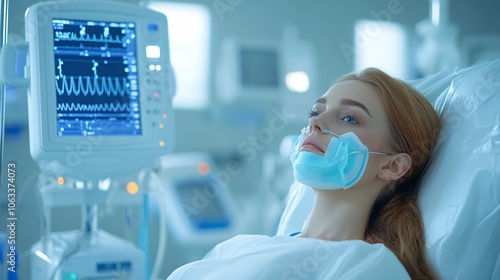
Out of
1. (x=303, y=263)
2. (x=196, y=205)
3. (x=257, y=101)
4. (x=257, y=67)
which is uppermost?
(x=257, y=67)

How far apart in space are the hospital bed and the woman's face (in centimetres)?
17

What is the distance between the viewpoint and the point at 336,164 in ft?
5.09

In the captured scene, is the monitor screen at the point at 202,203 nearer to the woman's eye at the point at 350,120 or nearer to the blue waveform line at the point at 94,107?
the blue waveform line at the point at 94,107

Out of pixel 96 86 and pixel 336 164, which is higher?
pixel 96 86

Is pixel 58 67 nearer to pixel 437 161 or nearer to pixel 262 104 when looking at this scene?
pixel 437 161

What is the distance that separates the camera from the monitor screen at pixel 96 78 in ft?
5.59

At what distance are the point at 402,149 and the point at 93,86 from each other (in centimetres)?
88

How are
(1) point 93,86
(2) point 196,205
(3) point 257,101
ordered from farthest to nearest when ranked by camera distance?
(3) point 257,101 → (2) point 196,205 → (1) point 93,86

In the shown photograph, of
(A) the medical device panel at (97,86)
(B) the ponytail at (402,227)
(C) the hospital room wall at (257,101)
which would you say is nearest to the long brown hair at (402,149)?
(B) the ponytail at (402,227)

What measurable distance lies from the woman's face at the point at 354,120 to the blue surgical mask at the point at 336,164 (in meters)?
0.02

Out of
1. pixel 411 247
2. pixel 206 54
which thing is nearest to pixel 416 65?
pixel 206 54

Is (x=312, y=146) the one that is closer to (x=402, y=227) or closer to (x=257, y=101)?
(x=402, y=227)

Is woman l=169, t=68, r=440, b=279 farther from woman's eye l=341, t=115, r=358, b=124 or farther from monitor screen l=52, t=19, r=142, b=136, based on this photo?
monitor screen l=52, t=19, r=142, b=136

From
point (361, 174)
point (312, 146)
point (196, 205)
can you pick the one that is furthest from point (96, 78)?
point (196, 205)
